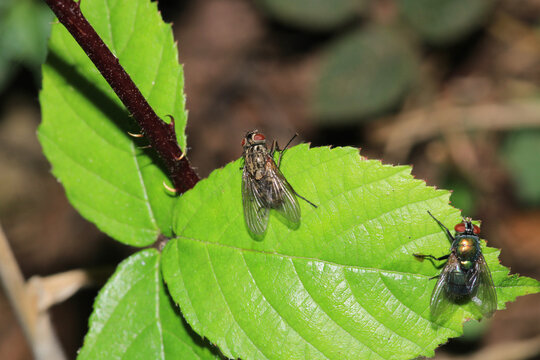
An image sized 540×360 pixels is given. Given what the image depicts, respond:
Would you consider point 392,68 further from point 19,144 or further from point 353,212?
point 19,144

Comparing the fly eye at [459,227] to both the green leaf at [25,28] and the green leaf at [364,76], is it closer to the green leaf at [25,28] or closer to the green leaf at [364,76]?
the green leaf at [364,76]

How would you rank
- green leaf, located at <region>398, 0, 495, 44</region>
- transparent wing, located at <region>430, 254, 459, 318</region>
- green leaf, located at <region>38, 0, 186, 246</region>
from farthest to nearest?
green leaf, located at <region>398, 0, 495, 44</region>, green leaf, located at <region>38, 0, 186, 246</region>, transparent wing, located at <region>430, 254, 459, 318</region>

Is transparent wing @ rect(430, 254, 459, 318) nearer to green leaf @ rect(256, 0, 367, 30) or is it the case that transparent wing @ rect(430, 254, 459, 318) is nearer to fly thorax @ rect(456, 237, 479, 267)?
fly thorax @ rect(456, 237, 479, 267)

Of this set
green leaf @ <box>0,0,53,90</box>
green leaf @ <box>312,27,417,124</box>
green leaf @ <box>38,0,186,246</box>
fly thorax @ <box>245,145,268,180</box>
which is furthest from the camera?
green leaf @ <box>312,27,417,124</box>

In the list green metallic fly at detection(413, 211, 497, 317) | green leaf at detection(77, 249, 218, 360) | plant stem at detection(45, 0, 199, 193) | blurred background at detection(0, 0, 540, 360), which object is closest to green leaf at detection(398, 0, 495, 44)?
blurred background at detection(0, 0, 540, 360)

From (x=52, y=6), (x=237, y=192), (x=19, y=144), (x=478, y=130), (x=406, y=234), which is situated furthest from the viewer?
(x=19, y=144)

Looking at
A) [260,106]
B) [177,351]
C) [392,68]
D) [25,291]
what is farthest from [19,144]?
[177,351]
